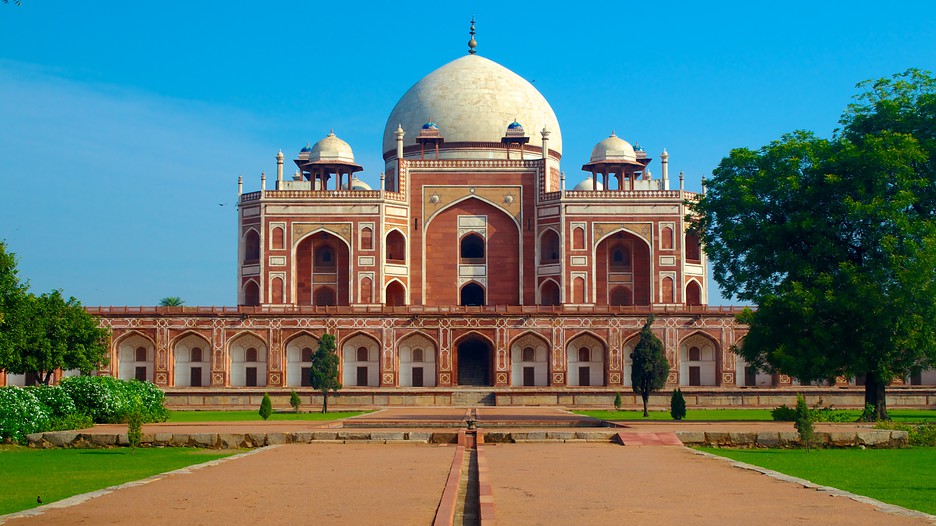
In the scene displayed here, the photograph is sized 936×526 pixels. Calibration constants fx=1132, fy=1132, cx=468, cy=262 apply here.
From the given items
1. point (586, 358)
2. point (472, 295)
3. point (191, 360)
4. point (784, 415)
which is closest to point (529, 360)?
point (586, 358)

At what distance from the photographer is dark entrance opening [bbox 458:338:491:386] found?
39781 mm

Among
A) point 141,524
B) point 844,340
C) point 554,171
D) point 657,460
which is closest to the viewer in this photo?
point 141,524

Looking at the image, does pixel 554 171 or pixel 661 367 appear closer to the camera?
pixel 661 367

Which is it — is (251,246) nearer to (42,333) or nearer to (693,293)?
(42,333)

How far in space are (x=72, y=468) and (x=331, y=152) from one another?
32680mm

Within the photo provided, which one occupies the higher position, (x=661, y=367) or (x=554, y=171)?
(x=554, y=171)

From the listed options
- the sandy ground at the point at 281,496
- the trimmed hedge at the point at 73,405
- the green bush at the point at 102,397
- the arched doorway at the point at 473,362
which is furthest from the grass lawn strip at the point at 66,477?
the arched doorway at the point at 473,362

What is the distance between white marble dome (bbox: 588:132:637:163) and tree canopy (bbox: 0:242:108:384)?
20298 mm

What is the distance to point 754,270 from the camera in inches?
906

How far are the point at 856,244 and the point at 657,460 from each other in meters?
11.0

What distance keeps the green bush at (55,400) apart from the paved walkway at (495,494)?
600cm

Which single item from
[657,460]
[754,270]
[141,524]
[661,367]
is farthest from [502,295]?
[141,524]

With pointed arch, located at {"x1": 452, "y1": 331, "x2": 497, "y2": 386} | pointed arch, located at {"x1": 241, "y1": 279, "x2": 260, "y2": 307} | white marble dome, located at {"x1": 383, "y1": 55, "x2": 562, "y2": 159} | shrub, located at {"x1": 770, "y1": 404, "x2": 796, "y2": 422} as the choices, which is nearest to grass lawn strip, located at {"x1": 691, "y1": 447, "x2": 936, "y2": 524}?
shrub, located at {"x1": 770, "y1": 404, "x2": 796, "y2": 422}

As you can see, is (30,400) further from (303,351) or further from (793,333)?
(303,351)
